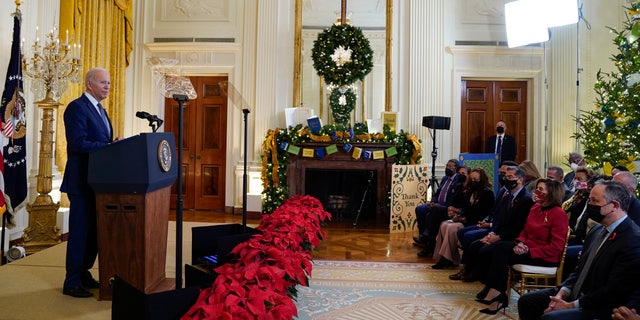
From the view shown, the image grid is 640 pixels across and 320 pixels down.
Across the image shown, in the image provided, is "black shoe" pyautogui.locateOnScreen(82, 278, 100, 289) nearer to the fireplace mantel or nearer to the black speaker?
the fireplace mantel

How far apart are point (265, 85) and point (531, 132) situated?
4.66 meters

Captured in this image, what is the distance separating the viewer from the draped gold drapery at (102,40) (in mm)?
6727

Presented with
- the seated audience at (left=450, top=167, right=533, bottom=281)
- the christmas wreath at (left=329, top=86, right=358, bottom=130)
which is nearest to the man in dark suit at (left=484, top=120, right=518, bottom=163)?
the christmas wreath at (left=329, top=86, right=358, bottom=130)

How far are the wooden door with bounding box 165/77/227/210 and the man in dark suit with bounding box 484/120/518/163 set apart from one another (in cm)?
463

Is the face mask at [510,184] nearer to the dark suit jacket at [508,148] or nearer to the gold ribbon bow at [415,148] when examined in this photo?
the gold ribbon bow at [415,148]

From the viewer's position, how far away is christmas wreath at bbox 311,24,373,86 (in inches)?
332

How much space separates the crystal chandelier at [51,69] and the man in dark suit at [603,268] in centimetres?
Answer: 518

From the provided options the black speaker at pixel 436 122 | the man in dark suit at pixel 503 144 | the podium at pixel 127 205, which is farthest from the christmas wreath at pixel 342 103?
the podium at pixel 127 205

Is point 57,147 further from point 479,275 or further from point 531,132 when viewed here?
point 531,132

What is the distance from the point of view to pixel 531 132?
8.95m

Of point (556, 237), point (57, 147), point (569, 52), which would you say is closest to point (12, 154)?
point (57, 147)

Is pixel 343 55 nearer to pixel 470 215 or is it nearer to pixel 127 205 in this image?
pixel 470 215

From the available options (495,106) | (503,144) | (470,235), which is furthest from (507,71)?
(470,235)

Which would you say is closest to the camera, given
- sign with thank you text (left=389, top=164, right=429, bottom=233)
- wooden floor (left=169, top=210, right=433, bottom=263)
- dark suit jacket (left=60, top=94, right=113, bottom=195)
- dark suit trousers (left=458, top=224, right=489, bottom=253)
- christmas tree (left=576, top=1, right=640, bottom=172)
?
dark suit jacket (left=60, top=94, right=113, bottom=195)
